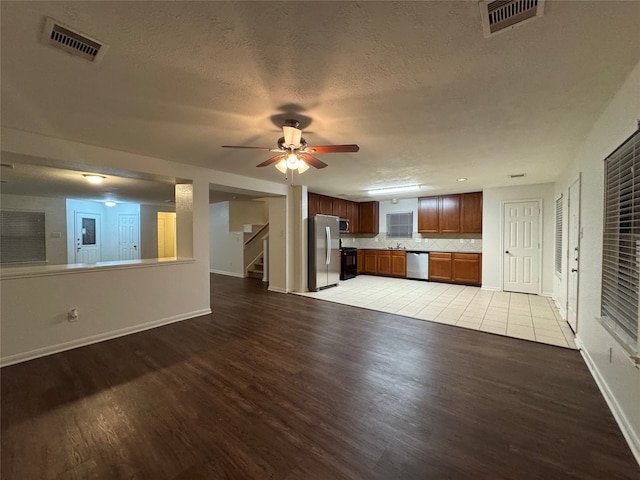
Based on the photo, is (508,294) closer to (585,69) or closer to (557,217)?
(557,217)

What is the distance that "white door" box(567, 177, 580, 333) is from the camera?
10.1ft

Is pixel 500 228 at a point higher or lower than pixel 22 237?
higher

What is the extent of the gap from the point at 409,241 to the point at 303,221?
3.57m

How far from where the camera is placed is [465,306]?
4551 millimetres

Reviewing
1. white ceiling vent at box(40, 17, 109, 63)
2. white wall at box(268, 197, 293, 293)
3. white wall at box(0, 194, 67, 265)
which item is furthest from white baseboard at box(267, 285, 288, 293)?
white wall at box(0, 194, 67, 265)

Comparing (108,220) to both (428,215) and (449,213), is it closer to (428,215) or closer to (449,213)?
(428,215)

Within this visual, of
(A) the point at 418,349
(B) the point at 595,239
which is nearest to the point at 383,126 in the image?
(B) the point at 595,239

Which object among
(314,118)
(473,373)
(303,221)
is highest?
(314,118)

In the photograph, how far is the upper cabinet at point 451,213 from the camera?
6305mm

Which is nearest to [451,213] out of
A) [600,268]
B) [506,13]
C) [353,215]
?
[353,215]

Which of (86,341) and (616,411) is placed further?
(86,341)

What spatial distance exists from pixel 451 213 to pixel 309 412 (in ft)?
20.5

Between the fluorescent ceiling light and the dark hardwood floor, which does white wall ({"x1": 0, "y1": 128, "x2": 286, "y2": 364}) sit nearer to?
the dark hardwood floor

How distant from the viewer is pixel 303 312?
423 centimetres
